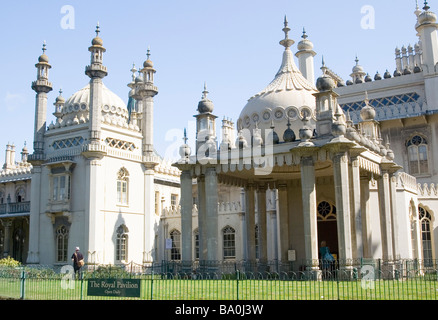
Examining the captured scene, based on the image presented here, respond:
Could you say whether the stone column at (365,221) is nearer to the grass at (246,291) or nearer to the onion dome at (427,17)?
the grass at (246,291)

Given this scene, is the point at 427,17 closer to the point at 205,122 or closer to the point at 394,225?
the point at 394,225

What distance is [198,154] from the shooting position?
70.0 feet

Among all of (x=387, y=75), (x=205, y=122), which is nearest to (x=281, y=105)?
(x=205, y=122)

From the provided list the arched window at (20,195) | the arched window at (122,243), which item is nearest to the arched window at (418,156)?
the arched window at (122,243)

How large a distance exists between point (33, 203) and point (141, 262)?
908 cm

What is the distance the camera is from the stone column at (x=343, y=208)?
1762cm

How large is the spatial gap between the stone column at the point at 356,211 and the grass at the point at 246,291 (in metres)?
2.69

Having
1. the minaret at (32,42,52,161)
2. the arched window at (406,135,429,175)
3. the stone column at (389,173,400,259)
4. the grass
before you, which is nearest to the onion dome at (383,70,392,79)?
the arched window at (406,135,429,175)

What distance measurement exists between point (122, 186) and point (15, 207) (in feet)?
43.0

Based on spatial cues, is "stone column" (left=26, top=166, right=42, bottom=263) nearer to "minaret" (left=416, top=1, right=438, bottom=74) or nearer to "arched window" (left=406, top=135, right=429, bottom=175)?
"arched window" (left=406, top=135, right=429, bottom=175)

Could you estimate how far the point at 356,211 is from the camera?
1866 centimetres

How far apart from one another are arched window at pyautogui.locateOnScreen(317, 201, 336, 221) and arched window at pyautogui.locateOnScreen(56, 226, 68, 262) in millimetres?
19130
